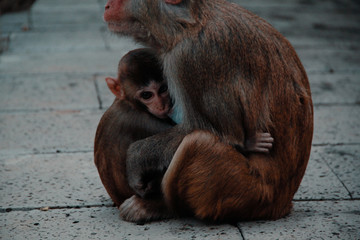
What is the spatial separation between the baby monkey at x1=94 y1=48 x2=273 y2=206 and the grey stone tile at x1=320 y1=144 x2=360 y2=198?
164 cm

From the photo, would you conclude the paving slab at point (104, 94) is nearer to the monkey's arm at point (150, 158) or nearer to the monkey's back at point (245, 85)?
the monkey's arm at point (150, 158)

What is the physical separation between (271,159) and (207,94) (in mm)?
621

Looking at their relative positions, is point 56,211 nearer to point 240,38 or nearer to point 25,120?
point 240,38

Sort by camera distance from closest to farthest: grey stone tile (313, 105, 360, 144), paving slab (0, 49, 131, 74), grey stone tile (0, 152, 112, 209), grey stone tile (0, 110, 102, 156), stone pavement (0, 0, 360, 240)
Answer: stone pavement (0, 0, 360, 240), grey stone tile (0, 152, 112, 209), grey stone tile (0, 110, 102, 156), grey stone tile (313, 105, 360, 144), paving slab (0, 49, 131, 74)

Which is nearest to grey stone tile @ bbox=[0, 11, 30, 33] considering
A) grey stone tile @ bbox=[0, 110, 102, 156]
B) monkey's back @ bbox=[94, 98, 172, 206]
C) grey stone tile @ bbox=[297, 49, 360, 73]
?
grey stone tile @ bbox=[0, 110, 102, 156]

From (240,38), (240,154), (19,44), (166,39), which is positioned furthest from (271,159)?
(19,44)

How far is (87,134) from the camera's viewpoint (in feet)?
19.2

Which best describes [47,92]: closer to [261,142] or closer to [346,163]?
[346,163]

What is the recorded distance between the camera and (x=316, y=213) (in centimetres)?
407

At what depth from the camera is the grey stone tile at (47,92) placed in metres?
6.71

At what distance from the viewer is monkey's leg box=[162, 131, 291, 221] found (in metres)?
3.54

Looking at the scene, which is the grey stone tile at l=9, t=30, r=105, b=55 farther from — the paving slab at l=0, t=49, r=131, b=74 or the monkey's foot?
the monkey's foot

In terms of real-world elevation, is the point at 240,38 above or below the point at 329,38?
above

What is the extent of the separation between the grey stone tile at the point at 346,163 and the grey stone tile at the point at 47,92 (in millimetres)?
2835
